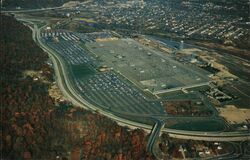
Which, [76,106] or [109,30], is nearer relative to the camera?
[76,106]

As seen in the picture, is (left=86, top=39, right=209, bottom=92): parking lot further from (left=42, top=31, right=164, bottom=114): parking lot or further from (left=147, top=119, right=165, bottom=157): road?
(left=147, top=119, right=165, bottom=157): road

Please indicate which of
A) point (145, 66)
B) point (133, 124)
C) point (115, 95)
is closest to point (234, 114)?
point (133, 124)

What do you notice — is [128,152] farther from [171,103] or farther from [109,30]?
[109,30]

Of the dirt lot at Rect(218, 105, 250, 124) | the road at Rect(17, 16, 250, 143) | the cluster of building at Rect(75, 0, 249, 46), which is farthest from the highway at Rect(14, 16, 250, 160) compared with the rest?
→ the cluster of building at Rect(75, 0, 249, 46)

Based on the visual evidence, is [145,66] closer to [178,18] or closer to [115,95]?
[115,95]

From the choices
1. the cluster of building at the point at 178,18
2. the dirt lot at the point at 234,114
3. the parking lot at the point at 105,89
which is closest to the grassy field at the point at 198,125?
the dirt lot at the point at 234,114

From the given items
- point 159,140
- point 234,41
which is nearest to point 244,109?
point 159,140

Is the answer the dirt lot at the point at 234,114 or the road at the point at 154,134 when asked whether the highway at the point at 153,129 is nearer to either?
the road at the point at 154,134
